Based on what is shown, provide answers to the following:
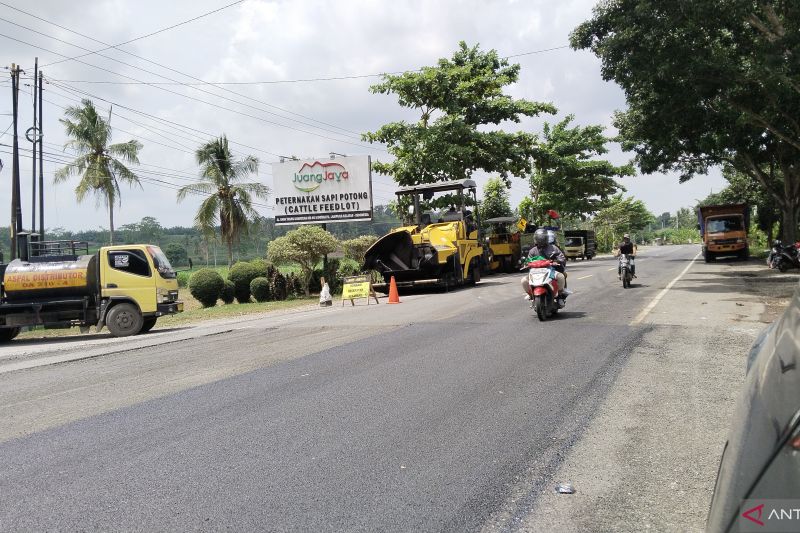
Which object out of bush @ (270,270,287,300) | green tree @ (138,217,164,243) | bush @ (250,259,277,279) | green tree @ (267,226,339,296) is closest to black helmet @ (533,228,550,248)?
green tree @ (267,226,339,296)

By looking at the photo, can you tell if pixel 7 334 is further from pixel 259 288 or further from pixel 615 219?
pixel 615 219

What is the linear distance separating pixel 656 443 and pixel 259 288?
76.9 feet

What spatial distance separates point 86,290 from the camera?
15844 millimetres

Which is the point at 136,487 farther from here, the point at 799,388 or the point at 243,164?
the point at 243,164

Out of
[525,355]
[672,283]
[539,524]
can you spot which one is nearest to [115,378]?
[525,355]

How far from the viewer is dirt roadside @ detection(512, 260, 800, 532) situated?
355 cm

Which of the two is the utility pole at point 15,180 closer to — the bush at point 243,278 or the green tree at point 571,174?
the bush at point 243,278

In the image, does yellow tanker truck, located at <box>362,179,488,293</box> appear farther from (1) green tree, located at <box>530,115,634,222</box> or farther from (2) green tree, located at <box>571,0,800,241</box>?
(1) green tree, located at <box>530,115,634,222</box>

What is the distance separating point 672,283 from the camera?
19953 mm

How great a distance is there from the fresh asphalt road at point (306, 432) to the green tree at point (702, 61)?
369 inches

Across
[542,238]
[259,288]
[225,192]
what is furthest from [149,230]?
[542,238]

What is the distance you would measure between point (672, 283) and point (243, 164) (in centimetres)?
3215

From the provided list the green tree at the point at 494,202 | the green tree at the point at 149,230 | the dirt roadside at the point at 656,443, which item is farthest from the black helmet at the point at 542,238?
the green tree at the point at 149,230

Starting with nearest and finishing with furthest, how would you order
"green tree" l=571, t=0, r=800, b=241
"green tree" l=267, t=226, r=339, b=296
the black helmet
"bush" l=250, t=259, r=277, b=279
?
the black helmet
"green tree" l=571, t=0, r=800, b=241
"green tree" l=267, t=226, r=339, b=296
"bush" l=250, t=259, r=277, b=279
